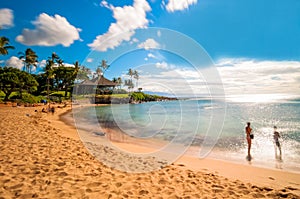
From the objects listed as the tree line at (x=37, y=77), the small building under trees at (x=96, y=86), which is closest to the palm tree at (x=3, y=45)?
the tree line at (x=37, y=77)

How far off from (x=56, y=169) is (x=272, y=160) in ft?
31.2

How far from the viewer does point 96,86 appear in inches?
1987

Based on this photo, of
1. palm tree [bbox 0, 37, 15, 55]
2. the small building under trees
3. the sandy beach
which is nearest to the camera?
the sandy beach

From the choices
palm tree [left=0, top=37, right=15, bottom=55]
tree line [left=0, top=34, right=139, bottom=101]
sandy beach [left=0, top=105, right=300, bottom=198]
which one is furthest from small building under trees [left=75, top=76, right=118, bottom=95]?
sandy beach [left=0, top=105, right=300, bottom=198]

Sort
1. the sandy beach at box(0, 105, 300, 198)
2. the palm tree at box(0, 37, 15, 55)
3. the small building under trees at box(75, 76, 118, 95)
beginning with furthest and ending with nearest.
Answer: the small building under trees at box(75, 76, 118, 95) → the palm tree at box(0, 37, 15, 55) → the sandy beach at box(0, 105, 300, 198)

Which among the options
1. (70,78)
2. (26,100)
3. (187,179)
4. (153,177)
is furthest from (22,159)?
(70,78)

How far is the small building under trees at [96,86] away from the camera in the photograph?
49812 millimetres

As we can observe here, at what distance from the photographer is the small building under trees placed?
49.8m

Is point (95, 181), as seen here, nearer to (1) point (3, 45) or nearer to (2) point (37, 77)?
(1) point (3, 45)

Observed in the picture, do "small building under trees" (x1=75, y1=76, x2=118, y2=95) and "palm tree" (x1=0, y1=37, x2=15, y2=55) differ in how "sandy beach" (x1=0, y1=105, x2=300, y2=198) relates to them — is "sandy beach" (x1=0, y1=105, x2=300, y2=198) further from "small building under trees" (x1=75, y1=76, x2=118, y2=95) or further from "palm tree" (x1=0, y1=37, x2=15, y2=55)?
"small building under trees" (x1=75, y1=76, x2=118, y2=95)

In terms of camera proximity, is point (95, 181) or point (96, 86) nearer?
point (95, 181)

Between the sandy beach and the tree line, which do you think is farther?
the tree line

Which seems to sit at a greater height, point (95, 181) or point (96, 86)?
point (96, 86)

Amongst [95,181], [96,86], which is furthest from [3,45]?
[95,181]
